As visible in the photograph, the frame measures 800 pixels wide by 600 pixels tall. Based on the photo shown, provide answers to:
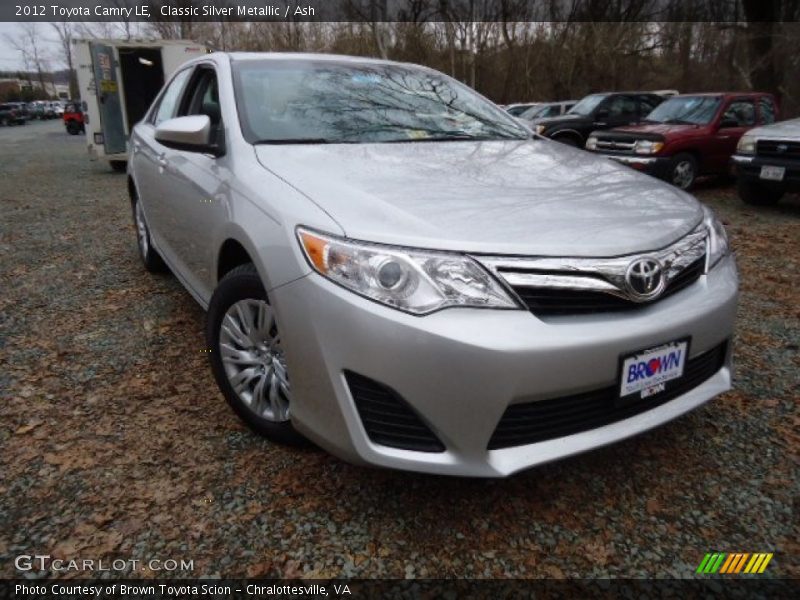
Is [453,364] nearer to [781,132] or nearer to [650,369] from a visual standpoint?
[650,369]

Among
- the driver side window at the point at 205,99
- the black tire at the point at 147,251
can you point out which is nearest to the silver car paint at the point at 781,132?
the driver side window at the point at 205,99

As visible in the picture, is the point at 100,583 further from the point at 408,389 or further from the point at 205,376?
the point at 205,376

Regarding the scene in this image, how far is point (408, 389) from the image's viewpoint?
1.55 meters

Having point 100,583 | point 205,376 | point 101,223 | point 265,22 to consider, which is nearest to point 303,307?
point 100,583

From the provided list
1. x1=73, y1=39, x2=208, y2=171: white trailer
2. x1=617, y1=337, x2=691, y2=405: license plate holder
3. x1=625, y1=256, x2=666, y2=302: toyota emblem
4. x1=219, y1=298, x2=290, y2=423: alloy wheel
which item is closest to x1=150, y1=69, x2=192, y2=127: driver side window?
x1=219, y1=298, x2=290, y2=423: alloy wheel

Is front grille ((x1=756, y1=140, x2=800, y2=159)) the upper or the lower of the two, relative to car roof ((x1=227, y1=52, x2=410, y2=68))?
lower

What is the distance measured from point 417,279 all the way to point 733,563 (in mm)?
1292

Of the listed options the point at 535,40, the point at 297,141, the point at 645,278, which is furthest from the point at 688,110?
the point at 535,40

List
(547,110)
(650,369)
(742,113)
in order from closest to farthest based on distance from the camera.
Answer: (650,369), (742,113), (547,110)

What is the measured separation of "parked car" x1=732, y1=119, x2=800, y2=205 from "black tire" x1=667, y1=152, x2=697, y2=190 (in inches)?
34.3

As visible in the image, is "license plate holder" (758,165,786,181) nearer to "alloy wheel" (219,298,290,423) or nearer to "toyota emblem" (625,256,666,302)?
"toyota emblem" (625,256,666,302)

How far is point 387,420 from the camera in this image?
161cm

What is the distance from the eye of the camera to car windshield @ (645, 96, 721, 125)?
841cm

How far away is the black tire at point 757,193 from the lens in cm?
711
